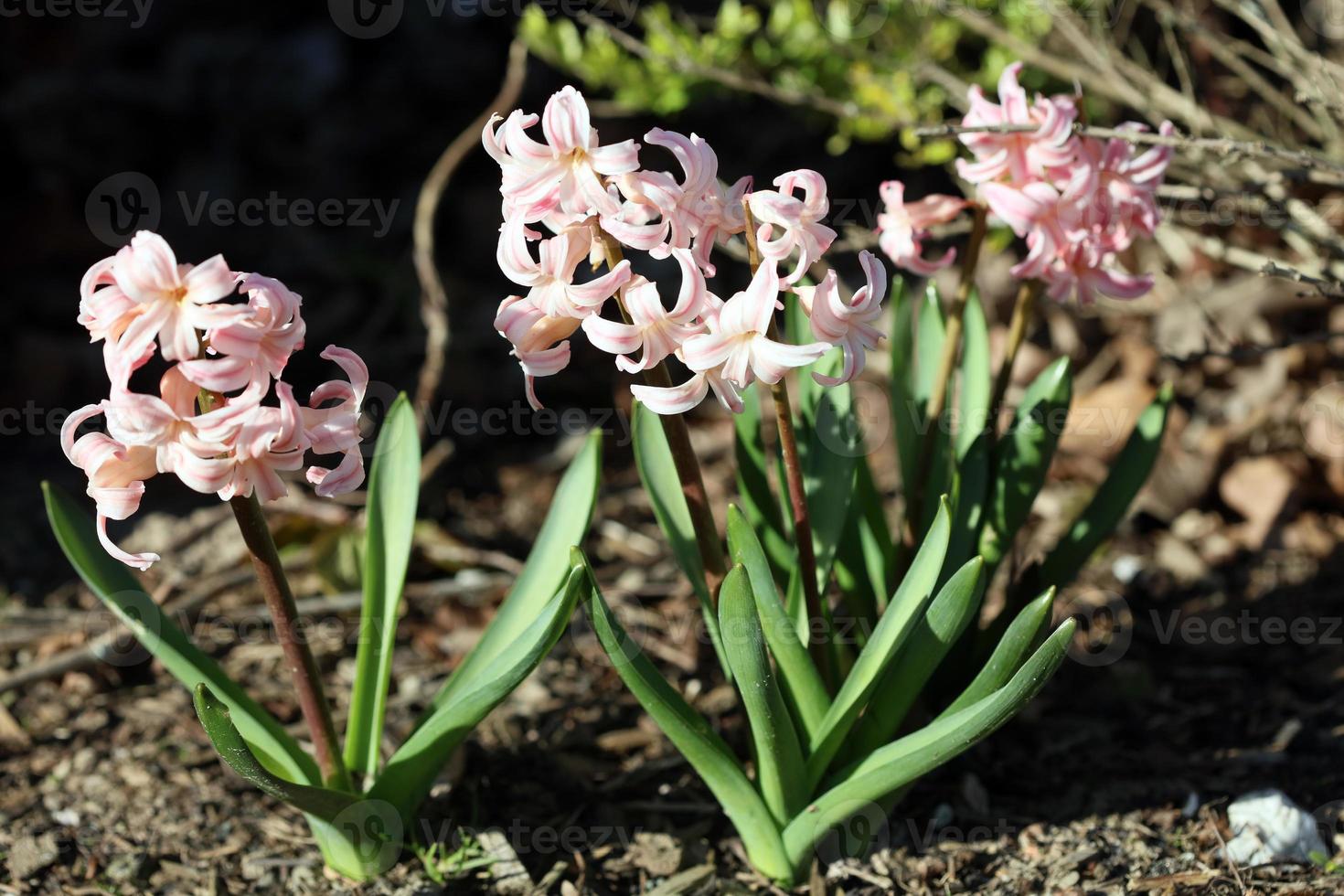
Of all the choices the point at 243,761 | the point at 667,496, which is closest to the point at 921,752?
the point at 667,496

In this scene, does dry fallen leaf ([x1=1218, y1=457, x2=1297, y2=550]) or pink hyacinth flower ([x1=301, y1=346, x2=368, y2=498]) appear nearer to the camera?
pink hyacinth flower ([x1=301, y1=346, x2=368, y2=498])

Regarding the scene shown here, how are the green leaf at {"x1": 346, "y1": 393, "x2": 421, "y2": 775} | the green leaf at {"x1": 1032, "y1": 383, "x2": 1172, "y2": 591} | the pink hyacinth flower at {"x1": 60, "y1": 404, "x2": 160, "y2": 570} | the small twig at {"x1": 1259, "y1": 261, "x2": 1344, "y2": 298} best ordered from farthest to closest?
1. the green leaf at {"x1": 1032, "y1": 383, "x2": 1172, "y2": 591}
2. the green leaf at {"x1": 346, "y1": 393, "x2": 421, "y2": 775}
3. the small twig at {"x1": 1259, "y1": 261, "x2": 1344, "y2": 298}
4. the pink hyacinth flower at {"x1": 60, "y1": 404, "x2": 160, "y2": 570}

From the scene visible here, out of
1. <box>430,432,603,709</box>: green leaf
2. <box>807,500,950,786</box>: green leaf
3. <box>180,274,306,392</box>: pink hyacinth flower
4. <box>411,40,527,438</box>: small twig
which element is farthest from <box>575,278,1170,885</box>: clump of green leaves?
<box>411,40,527,438</box>: small twig

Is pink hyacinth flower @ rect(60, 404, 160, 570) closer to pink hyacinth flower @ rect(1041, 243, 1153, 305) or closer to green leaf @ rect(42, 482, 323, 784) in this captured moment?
green leaf @ rect(42, 482, 323, 784)

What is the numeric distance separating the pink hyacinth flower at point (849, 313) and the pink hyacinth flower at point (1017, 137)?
1.47 ft

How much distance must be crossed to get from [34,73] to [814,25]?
3.16 m

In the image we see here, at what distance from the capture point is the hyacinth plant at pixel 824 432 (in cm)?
159

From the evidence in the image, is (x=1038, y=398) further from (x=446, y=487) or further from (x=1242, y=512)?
(x=446, y=487)

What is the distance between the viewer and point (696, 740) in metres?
1.91

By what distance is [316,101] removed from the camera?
507cm

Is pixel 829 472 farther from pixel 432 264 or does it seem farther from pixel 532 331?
pixel 432 264

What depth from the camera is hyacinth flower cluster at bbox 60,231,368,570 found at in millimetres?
1512

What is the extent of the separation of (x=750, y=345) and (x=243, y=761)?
0.95m

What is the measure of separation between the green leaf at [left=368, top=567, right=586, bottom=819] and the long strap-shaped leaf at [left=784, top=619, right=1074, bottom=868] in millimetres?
535
